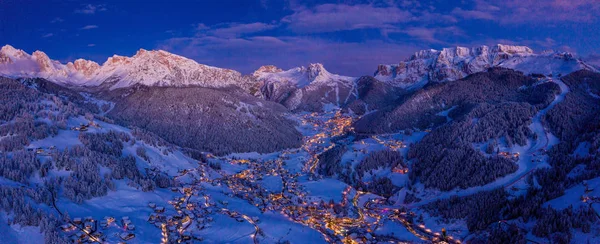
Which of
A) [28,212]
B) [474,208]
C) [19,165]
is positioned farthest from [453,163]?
[19,165]

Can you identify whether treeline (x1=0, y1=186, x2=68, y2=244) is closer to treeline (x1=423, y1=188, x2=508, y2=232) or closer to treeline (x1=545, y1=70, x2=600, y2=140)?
treeline (x1=423, y1=188, x2=508, y2=232)

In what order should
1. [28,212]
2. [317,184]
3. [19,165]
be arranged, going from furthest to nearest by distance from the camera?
[317,184] < [19,165] < [28,212]

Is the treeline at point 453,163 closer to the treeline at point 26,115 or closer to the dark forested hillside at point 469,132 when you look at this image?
the dark forested hillside at point 469,132

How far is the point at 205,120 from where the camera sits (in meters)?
138

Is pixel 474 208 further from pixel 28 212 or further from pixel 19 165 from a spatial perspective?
pixel 19 165

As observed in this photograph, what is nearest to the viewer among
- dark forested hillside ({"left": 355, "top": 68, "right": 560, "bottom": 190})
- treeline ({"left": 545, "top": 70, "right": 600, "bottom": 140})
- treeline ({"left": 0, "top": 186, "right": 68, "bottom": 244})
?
treeline ({"left": 0, "top": 186, "right": 68, "bottom": 244})

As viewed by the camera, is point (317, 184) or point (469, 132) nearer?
point (317, 184)

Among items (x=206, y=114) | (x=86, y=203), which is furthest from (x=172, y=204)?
(x=206, y=114)

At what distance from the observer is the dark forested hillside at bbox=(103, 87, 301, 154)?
11850cm

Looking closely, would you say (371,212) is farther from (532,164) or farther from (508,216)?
(532,164)

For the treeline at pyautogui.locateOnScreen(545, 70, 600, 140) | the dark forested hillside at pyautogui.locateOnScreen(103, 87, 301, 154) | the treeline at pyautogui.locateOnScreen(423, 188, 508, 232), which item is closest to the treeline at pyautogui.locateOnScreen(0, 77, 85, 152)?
the dark forested hillside at pyautogui.locateOnScreen(103, 87, 301, 154)

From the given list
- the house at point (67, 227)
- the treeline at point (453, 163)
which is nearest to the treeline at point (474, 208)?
the treeline at point (453, 163)

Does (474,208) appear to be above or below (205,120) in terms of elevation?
below

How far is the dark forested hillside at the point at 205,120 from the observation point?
389 feet
